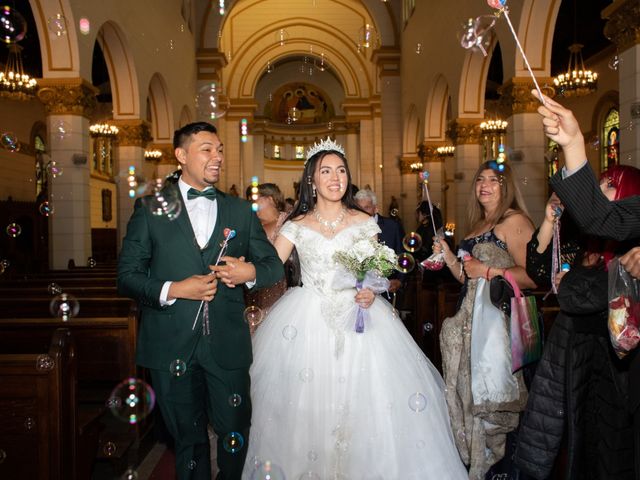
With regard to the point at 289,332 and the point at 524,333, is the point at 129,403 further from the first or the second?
the point at 524,333

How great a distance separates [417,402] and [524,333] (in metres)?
0.80

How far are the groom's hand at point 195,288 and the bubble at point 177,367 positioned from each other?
34 centimetres

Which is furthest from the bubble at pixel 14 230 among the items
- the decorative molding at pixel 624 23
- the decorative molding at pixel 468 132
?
the decorative molding at pixel 468 132

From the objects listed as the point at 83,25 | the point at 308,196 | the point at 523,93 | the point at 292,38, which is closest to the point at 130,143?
the point at 83,25

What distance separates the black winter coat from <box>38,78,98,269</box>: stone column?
9.84m

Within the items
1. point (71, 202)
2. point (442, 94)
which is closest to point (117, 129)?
point (71, 202)

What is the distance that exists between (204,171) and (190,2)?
1941 centimetres

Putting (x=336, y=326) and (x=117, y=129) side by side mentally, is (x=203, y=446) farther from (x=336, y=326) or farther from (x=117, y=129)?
(x=117, y=129)

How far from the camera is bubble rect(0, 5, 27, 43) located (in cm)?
536

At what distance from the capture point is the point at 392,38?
72.0 ft

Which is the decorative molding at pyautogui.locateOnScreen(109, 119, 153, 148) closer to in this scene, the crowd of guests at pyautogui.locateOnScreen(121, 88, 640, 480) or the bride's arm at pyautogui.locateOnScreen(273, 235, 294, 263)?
the crowd of guests at pyautogui.locateOnScreen(121, 88, 640, 480)

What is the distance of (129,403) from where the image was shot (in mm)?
3309

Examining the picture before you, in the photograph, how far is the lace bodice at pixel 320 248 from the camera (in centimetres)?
348

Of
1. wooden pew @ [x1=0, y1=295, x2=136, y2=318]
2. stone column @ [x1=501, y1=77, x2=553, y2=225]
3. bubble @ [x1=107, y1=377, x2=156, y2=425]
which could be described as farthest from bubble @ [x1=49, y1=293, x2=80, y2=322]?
stone column @ [x1=501, y1=77, x2=553, y2=225]
